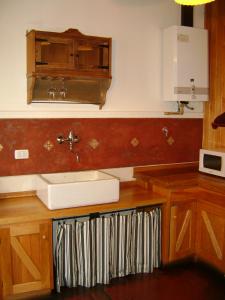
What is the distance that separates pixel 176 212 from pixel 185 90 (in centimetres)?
128

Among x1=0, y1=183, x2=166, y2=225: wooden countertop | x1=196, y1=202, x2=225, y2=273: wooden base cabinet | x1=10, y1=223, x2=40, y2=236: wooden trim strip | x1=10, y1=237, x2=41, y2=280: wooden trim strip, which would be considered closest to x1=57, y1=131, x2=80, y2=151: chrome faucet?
x1=0, y1=183, x2=166, y2=225: wooden countertop

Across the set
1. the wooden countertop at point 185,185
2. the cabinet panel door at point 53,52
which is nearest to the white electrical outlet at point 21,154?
the cabinet panel door at point 53,52

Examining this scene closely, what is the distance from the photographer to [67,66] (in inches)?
113

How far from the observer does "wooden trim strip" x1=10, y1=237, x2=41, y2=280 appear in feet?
8.28

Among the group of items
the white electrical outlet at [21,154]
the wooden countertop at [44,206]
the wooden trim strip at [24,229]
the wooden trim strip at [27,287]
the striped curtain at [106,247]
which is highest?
the white electrical outlet at [21,154]

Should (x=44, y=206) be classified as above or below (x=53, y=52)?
below

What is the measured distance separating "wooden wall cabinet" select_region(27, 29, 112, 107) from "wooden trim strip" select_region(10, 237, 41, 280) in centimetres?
125

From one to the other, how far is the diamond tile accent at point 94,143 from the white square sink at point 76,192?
0.56 metres

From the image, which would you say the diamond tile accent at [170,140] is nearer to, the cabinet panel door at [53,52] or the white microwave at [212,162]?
the white microwave at [212,162]

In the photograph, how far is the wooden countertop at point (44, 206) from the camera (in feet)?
8.32

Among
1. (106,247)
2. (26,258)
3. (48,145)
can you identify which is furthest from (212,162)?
(26,258)

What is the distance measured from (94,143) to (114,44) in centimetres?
104

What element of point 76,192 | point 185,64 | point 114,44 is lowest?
point 76,192

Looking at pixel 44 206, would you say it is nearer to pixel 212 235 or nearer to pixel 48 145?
pixel 48 145
